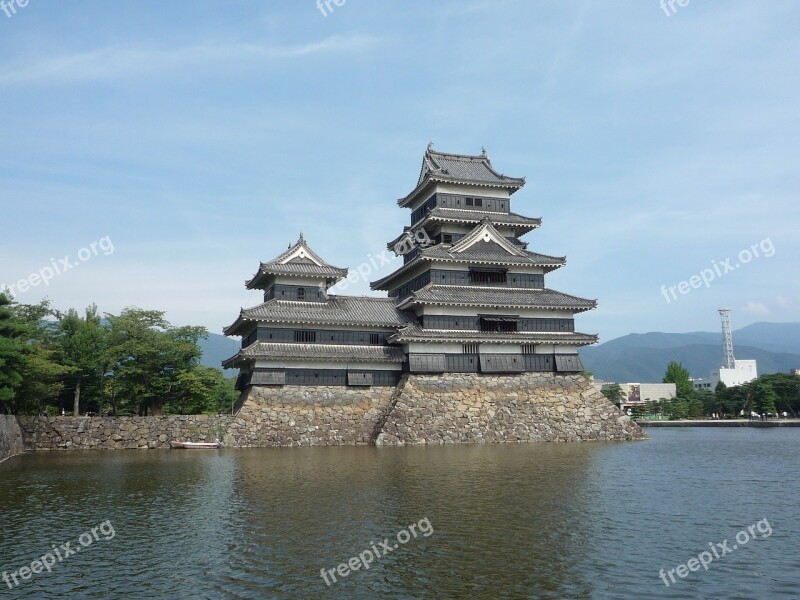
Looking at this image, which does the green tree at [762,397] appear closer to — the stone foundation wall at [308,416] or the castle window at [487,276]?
the castle window at [487,276]

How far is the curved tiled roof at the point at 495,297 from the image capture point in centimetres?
4034

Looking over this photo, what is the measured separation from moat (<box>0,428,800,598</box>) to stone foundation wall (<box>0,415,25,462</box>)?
10.6ft

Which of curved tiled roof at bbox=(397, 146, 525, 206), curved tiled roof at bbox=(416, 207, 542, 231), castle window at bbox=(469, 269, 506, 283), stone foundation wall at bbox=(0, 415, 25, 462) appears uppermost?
curved tiled roof at bbox=(397, 146, 525, 206)

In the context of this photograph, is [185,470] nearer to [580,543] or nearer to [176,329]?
[580,543]

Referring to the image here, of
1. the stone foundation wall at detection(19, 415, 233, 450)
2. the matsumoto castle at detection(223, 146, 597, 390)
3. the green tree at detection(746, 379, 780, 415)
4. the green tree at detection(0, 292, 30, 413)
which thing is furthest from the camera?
the green tree at detection(746, 379, 780, 415)

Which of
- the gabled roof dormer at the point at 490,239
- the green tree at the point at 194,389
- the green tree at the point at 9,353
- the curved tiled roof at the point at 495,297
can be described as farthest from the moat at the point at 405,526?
the gabled roof dormer at the point at 490,239

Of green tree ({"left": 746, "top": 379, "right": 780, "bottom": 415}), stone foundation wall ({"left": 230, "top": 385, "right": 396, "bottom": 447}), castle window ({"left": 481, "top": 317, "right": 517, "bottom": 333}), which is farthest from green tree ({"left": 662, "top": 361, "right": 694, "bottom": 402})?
stone foundation wall ({"left": 230, "top": 385, "right": 396, "bottom": 447})

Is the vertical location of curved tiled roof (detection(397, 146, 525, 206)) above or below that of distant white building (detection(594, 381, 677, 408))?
above

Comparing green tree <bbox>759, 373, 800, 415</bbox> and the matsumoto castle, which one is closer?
the matsumoto castle

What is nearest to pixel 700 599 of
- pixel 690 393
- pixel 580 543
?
pixel 580 543

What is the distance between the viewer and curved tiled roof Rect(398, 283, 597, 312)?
132ft

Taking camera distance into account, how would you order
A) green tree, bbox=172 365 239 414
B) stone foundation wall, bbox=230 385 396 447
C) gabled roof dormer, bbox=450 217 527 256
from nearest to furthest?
stone foundation wall, bbox=230 385 396 447 → green tree, bbox=172 365 239 414 → gabled roof dormer, bbox=450 217 527 256

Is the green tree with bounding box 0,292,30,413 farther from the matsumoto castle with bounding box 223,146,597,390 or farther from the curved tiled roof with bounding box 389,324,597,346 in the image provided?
the curved tiled roof with bounding box 389,324,597,346

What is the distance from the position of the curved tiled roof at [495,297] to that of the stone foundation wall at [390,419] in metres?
4.79
